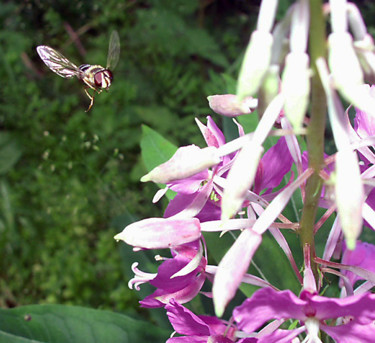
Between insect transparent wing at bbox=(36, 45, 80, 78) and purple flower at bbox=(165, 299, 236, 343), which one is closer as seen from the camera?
purple flower at bbox=(165, 299, 236, 343)

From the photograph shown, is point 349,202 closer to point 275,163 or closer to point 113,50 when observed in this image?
point 275,163

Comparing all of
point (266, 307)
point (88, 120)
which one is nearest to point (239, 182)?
point (266, 307)

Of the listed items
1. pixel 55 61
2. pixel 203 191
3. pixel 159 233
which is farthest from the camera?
pixel 55 61

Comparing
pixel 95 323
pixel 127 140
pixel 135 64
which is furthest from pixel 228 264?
pixel 135 64

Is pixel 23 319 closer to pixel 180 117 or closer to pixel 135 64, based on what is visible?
pixel 180 117

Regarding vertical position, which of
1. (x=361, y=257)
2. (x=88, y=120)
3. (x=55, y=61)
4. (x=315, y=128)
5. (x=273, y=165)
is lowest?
(x=361, y=257)

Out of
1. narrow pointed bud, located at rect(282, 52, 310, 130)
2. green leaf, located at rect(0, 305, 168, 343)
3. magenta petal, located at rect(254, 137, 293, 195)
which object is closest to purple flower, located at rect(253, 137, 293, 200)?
magenta petal, located at rect(254, 137, 293, 195)

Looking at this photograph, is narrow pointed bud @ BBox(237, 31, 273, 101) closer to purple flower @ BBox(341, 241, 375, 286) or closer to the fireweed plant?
the fireweed plant

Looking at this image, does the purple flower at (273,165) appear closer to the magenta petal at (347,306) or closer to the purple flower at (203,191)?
the purple flower at (203,191)
